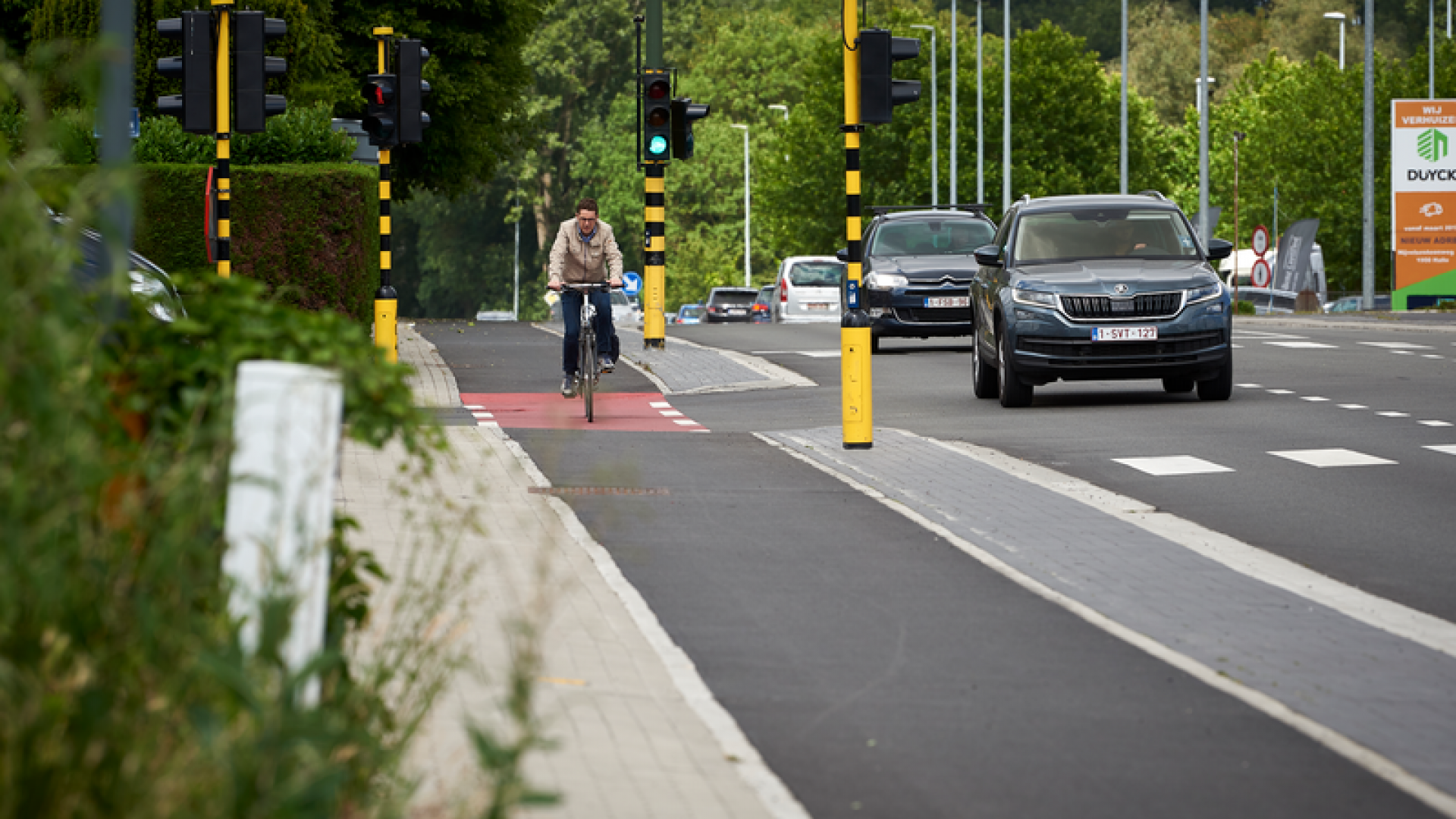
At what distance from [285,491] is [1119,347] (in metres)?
15.0

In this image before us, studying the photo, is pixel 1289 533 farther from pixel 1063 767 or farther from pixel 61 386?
pixel 61 386

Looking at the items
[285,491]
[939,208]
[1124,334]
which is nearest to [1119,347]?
[1124,334]

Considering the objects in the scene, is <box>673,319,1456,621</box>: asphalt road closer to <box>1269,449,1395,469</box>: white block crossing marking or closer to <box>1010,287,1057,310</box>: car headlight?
<box>1269,449,1395,469</box>: white block crossing marking

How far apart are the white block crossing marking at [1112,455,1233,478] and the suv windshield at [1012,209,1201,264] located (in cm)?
544

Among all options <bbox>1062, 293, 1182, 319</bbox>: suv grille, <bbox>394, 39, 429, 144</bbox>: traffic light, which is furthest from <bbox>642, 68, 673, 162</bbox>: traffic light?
<bbox>1062, 293, 1182, 319</bbox>: suv grille

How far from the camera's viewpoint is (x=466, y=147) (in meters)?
50.2

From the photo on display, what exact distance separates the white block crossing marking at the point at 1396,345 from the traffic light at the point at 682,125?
9.20m

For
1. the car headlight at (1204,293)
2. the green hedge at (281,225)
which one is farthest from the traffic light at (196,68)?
the car headlight at (1204,293)

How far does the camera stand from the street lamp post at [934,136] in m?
75.5

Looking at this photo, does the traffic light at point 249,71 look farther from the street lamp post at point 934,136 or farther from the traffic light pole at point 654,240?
the street lamp post at point 934,136

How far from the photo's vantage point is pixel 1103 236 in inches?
790

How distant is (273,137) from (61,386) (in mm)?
23504

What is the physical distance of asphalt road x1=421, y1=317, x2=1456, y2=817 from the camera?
5930 mm

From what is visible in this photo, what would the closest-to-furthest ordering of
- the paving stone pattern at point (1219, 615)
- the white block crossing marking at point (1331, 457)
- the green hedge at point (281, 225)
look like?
the paving stone pattern at point (1219, 615) < the white block crossing marking at point (1331, 457) < the green hedge at point (281, 225)
